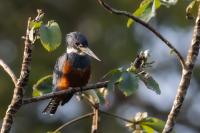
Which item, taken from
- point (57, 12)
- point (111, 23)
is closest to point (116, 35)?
point (111, 23)

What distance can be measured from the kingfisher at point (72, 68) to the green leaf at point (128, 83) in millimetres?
1958

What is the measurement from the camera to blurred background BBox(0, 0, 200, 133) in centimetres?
1105

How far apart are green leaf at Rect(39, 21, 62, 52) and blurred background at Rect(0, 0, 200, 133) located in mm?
7721

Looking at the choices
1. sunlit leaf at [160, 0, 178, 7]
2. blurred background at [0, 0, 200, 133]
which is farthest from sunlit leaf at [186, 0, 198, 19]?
blurred background at [0, 0, 200, 133]

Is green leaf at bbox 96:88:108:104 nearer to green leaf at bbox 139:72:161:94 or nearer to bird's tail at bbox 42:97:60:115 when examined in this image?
green leaf at bbox 139:72:161:94

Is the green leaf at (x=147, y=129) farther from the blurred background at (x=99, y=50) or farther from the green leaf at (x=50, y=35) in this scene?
the blurred background at (x=99, y=50)

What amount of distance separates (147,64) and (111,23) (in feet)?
29.4

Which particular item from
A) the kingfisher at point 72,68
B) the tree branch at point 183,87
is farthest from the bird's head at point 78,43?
the tree branch at point 183,87

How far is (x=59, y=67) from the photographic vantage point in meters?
5.18

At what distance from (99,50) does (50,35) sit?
29.0 feet

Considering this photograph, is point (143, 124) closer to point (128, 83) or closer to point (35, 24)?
point (128, 83)

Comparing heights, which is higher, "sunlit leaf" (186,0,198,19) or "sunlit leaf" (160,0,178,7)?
"sunlit leaf" (160,0,178,7)

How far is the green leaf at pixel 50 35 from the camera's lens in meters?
2.86

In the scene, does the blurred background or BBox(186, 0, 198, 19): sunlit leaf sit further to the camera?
the blurred background
